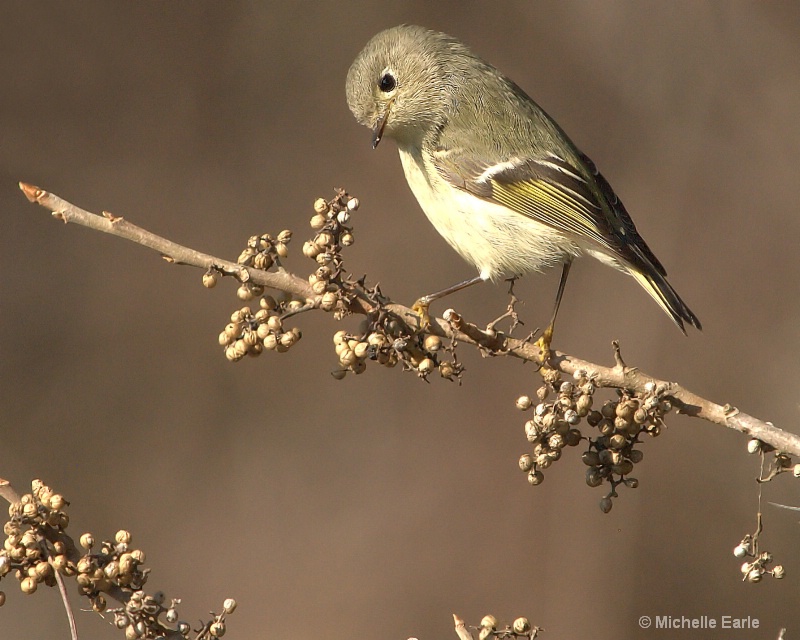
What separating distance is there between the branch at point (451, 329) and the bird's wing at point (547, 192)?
0.75m

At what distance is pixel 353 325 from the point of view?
4.57m

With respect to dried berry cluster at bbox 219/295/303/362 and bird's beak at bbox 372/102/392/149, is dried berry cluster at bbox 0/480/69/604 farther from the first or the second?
bird's beak at bbox 372/102/392/149

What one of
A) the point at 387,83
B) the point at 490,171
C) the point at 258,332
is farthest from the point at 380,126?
the point at 258,332

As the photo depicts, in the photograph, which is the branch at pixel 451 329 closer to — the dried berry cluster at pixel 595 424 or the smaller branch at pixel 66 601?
the dried berry cluster at pixel 595 424

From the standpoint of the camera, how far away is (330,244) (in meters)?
1.67

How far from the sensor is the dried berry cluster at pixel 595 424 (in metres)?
1.64

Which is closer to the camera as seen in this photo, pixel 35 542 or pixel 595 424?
pixel 35 542

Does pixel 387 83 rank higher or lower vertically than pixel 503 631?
higher

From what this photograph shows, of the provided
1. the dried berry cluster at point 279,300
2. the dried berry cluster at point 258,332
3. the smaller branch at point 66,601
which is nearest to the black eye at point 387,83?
the dried berry cluster at point 279,300

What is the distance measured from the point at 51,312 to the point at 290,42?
2.12 meters

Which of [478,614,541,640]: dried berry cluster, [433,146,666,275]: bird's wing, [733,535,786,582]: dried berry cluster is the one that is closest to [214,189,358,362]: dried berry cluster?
[478,614,541,640]: dried berry cluster

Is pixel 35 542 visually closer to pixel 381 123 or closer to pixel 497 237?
pixel 497 237

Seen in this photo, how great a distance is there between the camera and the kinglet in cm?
254

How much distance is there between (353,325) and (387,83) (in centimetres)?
201
